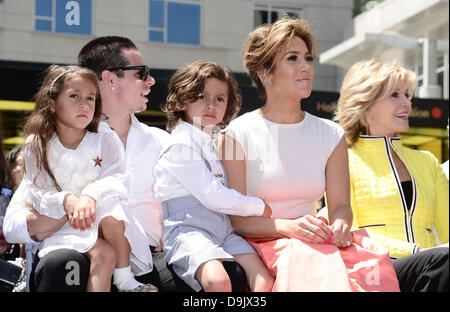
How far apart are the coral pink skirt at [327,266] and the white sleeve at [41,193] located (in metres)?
0.82

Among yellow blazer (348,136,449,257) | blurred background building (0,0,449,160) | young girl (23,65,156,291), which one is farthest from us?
blurred background building (0,0,449,160)

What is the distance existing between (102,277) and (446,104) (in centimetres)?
808

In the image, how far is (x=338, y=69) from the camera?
9.84 meters

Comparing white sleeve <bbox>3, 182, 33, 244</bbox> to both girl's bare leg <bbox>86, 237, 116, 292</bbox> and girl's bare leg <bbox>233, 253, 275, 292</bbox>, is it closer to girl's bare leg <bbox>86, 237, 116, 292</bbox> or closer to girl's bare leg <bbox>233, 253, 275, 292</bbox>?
girl's bare leg <bbox>86, 237, 116, 292</bbox>

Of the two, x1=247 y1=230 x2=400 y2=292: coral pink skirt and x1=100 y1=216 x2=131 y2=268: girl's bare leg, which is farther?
x1=100 y1=216 x2=131 y2=268: girl's bare leg

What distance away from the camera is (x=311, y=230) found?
8.00 feet

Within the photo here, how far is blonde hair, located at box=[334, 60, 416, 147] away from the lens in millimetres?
3129

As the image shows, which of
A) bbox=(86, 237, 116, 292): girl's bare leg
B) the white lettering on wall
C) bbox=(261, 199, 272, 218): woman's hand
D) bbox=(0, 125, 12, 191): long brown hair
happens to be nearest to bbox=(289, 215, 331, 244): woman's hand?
bbox=(261, 199, 272, 218): woman's hand

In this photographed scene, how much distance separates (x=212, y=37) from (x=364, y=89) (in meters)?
2.00

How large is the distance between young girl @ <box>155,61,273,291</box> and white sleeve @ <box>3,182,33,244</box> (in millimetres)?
562

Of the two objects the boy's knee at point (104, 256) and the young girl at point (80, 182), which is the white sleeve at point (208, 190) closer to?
the young girl at point (80, 182)

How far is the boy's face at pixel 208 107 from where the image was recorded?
274 cm

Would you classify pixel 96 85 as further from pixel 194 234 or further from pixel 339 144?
pixel 339 144
